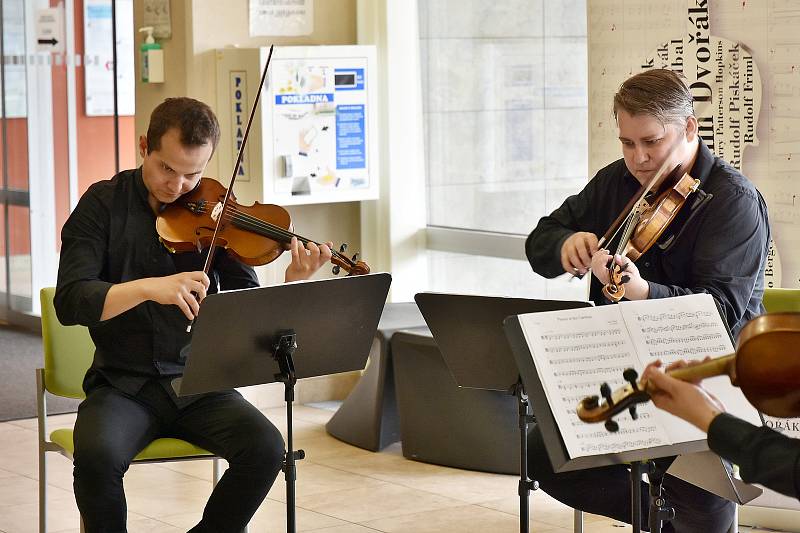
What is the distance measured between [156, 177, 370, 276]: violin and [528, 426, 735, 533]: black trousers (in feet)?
2.09

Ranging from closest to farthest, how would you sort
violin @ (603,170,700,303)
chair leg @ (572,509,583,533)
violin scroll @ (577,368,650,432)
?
violin scroll @ (577,368,650,432) < violin @ (603,170,700,303) < chair leg @ (572,509,583,533)

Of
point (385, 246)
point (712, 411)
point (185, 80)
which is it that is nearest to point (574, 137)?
point (385, 246)

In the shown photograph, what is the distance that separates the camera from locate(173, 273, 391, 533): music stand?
2.64 m

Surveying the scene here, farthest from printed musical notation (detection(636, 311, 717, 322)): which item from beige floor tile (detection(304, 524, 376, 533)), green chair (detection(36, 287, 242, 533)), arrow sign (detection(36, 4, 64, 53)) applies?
arrow sign (detection(36, 4, 64, 53))

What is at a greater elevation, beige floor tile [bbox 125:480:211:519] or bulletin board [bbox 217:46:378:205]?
bulletin board [bbox 217:46:378:205]

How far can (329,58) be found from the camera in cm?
503

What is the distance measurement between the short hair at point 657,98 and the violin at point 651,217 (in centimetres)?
12

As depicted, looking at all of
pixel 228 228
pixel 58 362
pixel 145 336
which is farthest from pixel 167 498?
pixel 228 228

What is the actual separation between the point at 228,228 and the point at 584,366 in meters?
1.15

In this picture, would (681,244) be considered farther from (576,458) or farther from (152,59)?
(152,59)

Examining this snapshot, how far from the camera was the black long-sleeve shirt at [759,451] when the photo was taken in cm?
181

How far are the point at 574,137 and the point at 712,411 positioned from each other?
2.99 m

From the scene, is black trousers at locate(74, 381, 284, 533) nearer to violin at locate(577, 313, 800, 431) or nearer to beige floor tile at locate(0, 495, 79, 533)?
beige floor tile at locate(0, 495, 79, 533)

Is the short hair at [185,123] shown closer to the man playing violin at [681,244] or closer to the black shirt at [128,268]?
the black shirt at [128,268]
